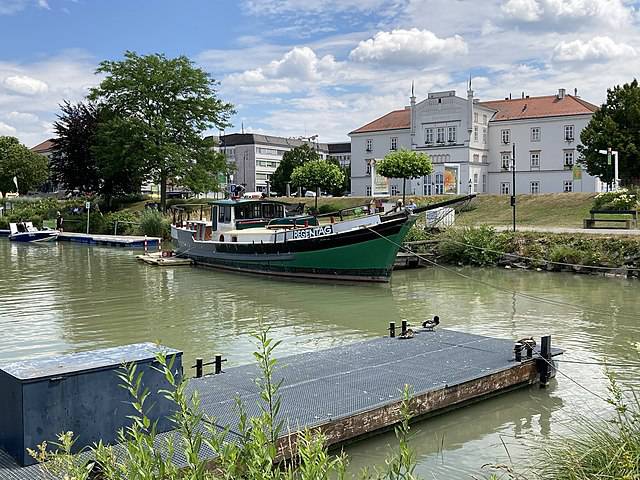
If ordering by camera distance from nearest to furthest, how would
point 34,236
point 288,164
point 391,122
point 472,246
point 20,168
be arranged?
point 472,246
point 34,236
point 391,122
point 288,164
point 20,168

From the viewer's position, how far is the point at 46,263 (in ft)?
96.8

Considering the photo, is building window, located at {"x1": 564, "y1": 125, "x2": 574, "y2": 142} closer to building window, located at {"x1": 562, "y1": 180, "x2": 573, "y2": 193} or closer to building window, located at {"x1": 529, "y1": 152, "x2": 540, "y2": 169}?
building window, located at {"x1": 529, "y1": 152, "x2": 540, "y2": 169}

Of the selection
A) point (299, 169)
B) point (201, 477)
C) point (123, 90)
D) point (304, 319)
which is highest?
point (123, 90)

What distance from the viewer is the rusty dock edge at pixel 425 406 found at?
6.85m

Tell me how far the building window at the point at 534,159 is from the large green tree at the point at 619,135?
13.5m

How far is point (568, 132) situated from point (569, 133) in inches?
5.8

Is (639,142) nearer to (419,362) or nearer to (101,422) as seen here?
(419,362)

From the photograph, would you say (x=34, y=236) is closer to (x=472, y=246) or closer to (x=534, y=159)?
(x=472, y=246)

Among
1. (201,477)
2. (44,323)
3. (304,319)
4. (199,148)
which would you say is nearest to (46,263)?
(44,323)

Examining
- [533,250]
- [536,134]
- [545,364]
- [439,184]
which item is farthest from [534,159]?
[545,364]

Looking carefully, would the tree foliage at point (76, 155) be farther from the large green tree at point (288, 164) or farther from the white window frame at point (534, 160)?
the white window frame at point (534, 160)

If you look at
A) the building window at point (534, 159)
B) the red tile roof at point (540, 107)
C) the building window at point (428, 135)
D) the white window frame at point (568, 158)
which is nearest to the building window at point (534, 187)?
the building window at point (534, 159)

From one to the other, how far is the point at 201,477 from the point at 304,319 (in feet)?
40.9

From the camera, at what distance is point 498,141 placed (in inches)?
2489
